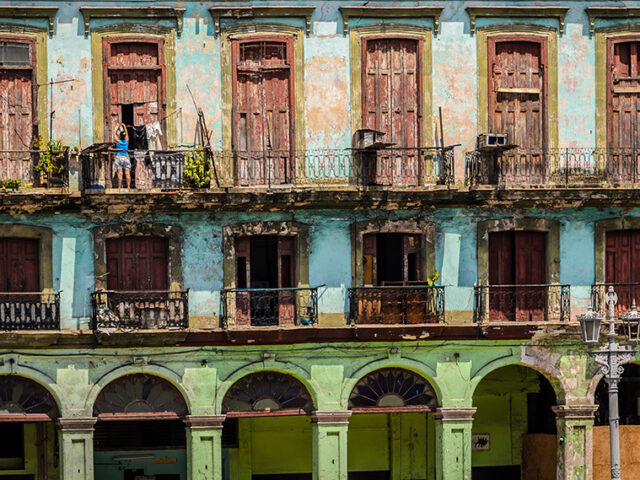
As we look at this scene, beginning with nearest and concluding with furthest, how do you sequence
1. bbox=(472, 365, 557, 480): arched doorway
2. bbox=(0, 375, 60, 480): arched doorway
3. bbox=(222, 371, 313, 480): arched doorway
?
bbox=(0, 375, 60, 480): arched doorway < bbox=(222, 371, 313, 480): arched doorway < bbox=(472, 365, 557, 480): arched doorway

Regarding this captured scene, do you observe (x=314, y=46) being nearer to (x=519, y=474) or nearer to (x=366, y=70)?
(x=366, y=70)

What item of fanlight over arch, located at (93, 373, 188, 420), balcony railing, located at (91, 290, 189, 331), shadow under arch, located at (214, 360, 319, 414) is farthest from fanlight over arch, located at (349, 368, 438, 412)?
balcony railing, located at (91, 290, 189, 331)

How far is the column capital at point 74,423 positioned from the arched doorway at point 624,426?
37.5 feet

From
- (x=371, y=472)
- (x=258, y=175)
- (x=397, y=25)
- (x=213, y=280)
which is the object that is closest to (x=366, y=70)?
(x=397, y=25)

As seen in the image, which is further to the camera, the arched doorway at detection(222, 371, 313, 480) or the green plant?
the arched doorway at detection(222, 371, 313, 480)

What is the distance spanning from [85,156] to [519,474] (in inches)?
521

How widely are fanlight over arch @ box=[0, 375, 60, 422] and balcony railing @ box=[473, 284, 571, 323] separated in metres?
9.79

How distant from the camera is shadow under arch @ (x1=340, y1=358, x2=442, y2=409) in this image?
93.5 feet

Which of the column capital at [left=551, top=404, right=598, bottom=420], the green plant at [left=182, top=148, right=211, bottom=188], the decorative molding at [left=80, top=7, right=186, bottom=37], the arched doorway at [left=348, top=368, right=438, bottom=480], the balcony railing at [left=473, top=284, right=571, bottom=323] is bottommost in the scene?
the arched doorway at [left=348, top=368, right=438, bottom=480]

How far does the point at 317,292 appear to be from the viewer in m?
28.5

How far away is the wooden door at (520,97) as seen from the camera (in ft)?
95.9

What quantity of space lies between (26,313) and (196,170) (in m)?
4.79

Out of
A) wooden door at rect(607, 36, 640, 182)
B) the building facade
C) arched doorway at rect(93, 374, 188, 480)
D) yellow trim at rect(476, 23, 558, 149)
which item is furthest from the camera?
arched doorway at rect(93, 374, 188, 480)

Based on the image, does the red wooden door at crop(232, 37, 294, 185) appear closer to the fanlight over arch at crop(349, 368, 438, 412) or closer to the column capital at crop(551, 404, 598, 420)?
the fanlight over arch at crop(349, 368, 438, 412)
